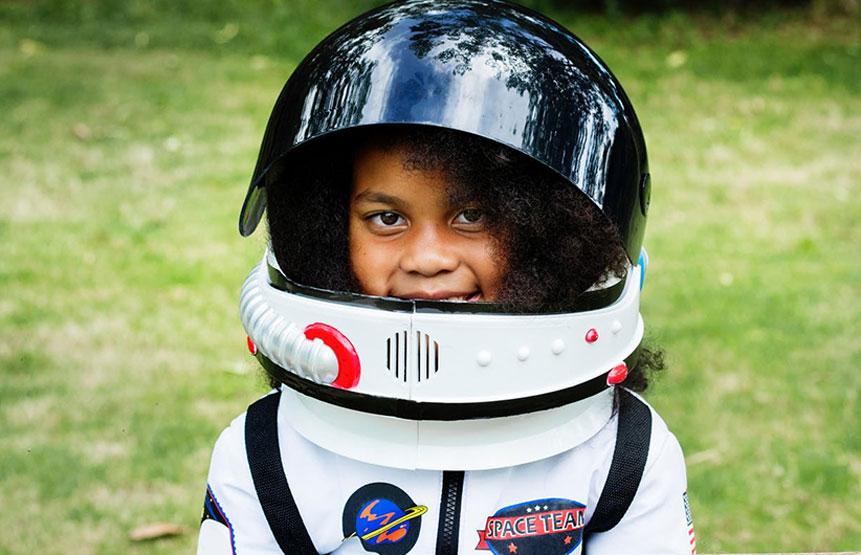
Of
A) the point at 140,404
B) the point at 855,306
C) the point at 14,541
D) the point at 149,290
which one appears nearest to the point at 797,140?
the point at 855,306

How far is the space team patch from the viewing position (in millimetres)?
2217

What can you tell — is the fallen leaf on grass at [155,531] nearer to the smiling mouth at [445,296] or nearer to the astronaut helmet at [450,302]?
the astronaut helmet at [450,302]

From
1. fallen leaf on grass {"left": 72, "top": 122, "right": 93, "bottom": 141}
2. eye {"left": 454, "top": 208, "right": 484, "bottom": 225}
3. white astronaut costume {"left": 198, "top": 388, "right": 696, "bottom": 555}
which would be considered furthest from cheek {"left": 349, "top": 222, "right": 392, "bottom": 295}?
fallen leaf on grass {"left": 72, "top": 122, "right": 93, "bottom": 141}

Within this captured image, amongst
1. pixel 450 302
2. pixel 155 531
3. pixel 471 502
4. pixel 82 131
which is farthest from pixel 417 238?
pixel 82 131

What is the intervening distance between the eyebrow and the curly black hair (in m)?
0.07

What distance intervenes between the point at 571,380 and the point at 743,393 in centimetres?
274

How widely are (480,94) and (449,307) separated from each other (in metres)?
0.33

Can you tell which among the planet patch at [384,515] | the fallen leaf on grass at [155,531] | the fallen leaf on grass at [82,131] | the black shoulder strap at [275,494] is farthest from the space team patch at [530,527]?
the fallen leaf on grass at [82,131]

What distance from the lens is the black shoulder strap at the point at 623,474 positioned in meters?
2.23

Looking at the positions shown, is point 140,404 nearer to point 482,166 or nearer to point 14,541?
point 14,541

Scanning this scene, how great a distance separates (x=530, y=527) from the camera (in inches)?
87.3

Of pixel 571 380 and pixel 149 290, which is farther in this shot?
pixel 149 290

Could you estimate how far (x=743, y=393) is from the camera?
15.1ft

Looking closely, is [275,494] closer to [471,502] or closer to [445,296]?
[471,502]
